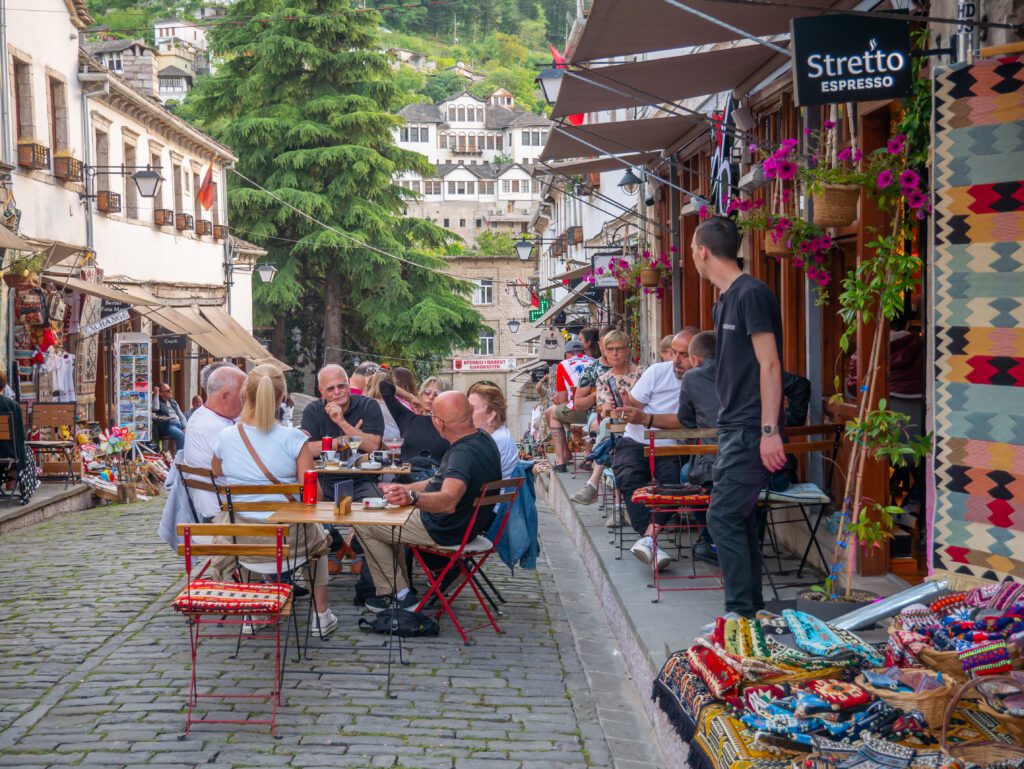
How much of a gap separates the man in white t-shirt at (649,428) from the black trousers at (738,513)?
114 inches

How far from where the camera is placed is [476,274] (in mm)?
74062

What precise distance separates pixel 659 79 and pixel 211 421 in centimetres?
428

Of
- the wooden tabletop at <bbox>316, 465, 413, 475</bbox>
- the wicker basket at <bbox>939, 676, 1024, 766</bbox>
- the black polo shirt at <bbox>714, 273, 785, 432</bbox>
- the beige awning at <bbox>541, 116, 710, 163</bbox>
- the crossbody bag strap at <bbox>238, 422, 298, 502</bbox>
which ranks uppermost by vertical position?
the beige awning at <bbox>541, 116, 710, 163</bbox>

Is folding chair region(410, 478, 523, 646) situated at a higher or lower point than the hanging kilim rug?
lower

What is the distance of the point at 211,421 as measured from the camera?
8.62 metres

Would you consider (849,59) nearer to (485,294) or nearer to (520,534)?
(520,534)

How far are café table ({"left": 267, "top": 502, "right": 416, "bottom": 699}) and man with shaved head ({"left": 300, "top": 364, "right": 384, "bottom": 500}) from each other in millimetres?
2135

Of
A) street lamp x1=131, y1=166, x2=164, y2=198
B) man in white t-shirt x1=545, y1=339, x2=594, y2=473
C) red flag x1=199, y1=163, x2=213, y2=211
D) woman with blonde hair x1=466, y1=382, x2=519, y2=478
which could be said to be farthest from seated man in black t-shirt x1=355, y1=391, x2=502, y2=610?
red flag x1=199, y1=163, x2=213, y2=211

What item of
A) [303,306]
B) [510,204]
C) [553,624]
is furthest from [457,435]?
[510,204]

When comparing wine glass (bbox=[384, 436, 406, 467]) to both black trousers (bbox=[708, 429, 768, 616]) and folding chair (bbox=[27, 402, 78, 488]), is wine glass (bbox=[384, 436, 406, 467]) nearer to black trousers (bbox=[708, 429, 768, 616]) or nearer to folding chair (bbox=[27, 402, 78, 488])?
black trousers (bbox=[708, 429, 768, 616])

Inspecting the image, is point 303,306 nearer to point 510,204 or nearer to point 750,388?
point 750,388

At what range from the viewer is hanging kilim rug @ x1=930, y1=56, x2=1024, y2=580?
4781 mm

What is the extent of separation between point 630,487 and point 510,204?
104 meters

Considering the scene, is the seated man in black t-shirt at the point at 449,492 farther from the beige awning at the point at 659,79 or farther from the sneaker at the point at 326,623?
the beige awning at the point at 659,79
